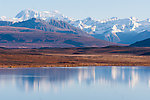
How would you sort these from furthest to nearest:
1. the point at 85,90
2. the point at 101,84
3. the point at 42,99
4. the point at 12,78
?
the point at 12,78, the point at 101,84, the point at 85,90, the point at 42,99

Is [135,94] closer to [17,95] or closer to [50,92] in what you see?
[50,92]

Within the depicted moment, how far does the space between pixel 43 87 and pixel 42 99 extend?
9151mm

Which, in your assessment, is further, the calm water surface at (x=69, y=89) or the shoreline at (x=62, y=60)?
the shoreline at (x=62, y=60)

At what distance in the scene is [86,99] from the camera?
37.8 meters

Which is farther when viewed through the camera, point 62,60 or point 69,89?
point 62,60

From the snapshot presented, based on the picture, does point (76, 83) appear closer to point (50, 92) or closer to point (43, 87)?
point (43, 87)

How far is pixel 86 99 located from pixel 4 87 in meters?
12.8

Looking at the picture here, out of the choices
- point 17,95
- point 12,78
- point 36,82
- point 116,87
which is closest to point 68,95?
point 17,95

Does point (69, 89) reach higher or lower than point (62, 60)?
higher

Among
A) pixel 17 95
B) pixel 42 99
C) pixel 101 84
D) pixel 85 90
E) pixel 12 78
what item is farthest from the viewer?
pixel 12 78

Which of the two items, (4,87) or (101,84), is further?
(101,84)

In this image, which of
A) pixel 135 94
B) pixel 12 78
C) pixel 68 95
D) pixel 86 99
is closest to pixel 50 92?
pixel 68 95

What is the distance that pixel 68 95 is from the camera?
4066 centimetres

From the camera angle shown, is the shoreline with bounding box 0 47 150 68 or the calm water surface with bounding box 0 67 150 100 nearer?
the calm water surface with bounding box 0 67 150 100
